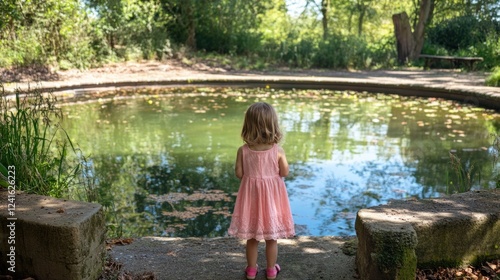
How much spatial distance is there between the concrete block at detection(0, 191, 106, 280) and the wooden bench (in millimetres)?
14956

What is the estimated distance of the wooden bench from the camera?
15148mm

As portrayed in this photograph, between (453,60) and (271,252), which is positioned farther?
(453,60)

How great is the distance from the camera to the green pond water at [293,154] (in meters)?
4.39

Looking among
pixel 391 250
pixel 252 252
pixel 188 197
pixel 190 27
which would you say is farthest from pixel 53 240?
pixel 190 27

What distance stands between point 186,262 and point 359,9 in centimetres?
2495

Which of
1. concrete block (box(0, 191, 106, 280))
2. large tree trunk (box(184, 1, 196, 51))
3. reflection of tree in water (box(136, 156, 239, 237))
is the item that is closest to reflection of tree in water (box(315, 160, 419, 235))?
reflection of tree in water (box(136, 156, 239, 237))

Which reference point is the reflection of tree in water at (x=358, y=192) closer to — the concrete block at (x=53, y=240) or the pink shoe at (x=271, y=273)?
the pink shoe at (x=271, y=273)

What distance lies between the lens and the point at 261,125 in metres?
2.57

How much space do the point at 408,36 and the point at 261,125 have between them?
52.8 feet

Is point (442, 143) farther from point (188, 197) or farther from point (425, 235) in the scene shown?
point (425, 235)

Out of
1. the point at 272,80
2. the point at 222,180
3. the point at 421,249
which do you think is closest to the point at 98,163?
the point at 222,180

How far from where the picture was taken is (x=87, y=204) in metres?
2.44

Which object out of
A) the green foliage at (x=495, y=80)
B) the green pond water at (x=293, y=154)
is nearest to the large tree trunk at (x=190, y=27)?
the green pond water at (x=293, y=154)

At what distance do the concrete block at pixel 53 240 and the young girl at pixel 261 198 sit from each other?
0.77m
